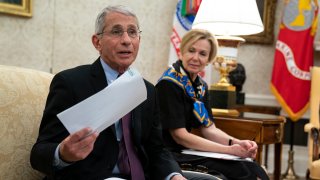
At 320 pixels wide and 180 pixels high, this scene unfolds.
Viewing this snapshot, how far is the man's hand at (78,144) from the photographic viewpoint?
1107 millimetres

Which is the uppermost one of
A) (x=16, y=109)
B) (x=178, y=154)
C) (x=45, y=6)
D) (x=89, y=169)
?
(x=45, y=6)

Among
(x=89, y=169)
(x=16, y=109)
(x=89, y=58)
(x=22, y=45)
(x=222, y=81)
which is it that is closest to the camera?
(x=89, y=169)

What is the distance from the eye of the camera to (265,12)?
4.59 metres

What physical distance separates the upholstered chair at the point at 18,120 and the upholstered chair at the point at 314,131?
2.27 m

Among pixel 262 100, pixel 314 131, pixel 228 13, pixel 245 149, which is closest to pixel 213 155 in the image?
pixel 245 149

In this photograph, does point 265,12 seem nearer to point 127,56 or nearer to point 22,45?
point 22,45

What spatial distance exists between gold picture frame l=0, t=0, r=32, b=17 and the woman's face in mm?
1897

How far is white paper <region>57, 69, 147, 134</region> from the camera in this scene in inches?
42.9

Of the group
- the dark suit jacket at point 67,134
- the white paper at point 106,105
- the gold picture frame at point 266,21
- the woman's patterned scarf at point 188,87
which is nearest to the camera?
the white paper at point 106,105

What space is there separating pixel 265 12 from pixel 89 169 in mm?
3758

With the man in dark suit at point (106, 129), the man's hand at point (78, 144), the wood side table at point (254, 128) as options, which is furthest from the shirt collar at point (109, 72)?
the wood side table at point (254, 128)

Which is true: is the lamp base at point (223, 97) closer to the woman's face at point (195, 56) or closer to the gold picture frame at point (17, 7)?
the woman's face at point (195, 56)

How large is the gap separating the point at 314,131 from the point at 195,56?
5.39ft

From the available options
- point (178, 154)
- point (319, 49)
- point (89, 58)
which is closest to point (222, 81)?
point (178, 154)
